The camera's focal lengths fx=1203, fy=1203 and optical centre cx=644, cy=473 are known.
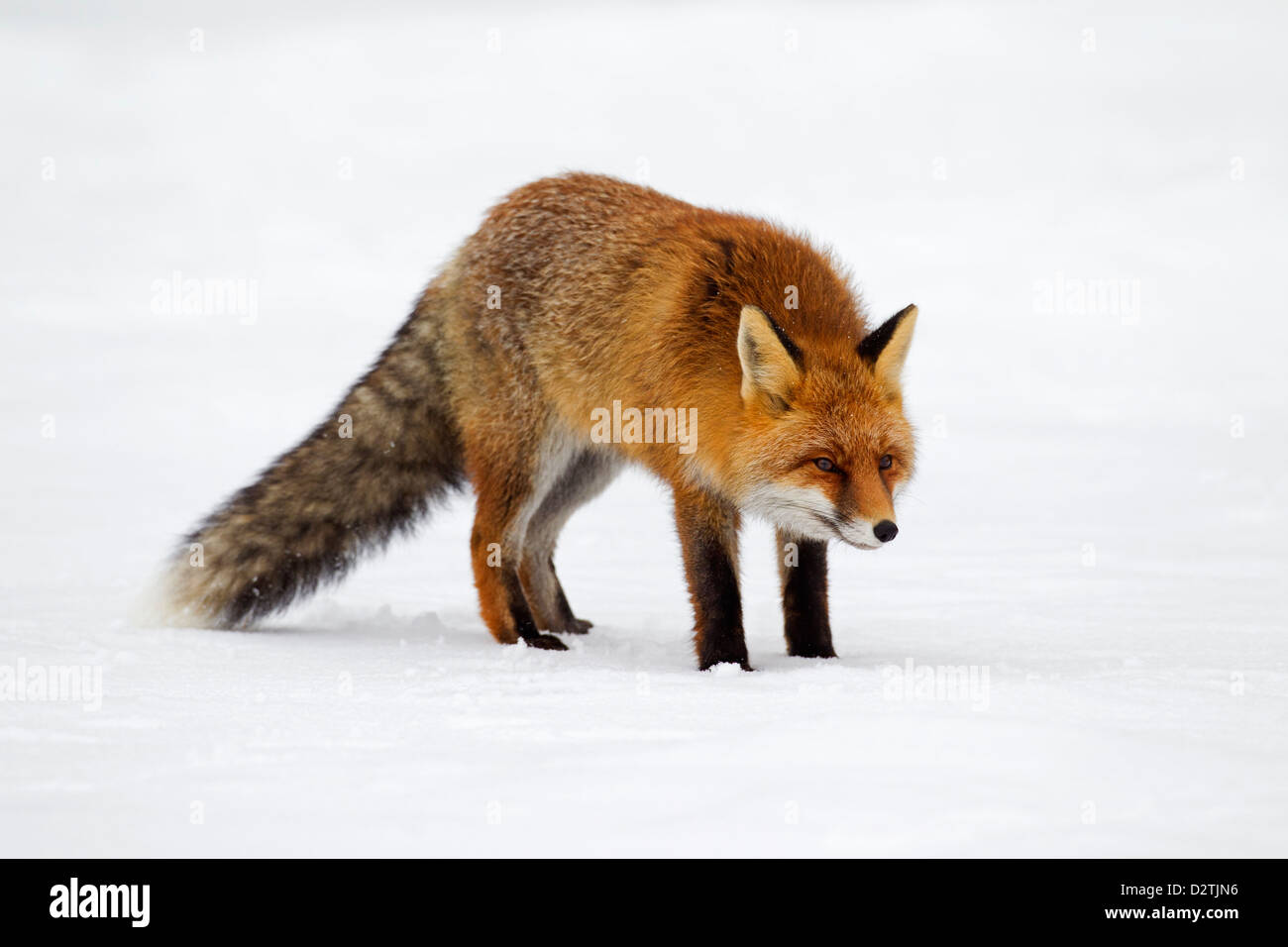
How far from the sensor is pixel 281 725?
3896 millimetres

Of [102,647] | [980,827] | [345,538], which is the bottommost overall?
[980,827]

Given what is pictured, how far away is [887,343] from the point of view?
5324 millimetres

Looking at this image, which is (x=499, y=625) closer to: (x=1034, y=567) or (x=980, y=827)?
(x=980, y=827)

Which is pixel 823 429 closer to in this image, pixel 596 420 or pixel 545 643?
→ pixel 596 420

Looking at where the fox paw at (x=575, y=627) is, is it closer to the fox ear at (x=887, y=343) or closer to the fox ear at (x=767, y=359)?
the fox ear at (x=767, y=359)

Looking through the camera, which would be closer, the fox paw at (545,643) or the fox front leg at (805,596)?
the fox front leg at (805,596)

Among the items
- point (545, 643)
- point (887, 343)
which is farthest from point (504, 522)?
point (887, 343)

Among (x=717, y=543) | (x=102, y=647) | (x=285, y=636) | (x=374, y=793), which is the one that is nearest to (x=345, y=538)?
(x=285, y=636)

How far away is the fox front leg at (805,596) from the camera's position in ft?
19.4

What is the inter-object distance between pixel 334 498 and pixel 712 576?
2313 millimetres

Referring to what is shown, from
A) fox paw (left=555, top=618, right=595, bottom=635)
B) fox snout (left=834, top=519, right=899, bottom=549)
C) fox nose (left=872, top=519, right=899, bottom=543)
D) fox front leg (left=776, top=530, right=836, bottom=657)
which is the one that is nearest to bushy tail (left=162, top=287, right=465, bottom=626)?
fox paw (left=555, top=618, right=595, bottom=635)

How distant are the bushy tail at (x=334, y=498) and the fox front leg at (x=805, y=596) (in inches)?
81.1

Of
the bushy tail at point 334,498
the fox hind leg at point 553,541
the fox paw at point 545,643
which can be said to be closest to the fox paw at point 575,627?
the fox hind leg at point 553,541

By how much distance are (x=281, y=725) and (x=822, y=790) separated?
1.80 m
